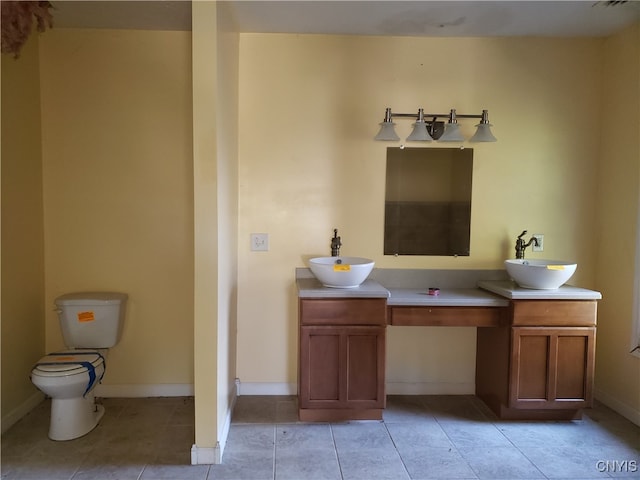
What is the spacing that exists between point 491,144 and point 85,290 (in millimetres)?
2858

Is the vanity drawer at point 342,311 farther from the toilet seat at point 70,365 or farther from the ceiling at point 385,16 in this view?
the ceiling at point 385,16

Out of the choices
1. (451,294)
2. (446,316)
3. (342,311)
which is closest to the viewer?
(342,311)

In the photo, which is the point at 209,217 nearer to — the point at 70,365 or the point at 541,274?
the point at 70,365

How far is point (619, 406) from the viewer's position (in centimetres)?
276

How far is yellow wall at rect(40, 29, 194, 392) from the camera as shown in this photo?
2.76m

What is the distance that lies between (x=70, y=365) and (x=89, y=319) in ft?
1.21

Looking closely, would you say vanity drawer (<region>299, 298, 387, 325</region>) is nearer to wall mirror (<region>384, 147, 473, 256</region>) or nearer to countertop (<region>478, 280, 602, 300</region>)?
wall mirror (<region>384, 147, 473, 256</region>)

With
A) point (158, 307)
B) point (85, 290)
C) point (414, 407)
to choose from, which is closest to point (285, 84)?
point (158, 307)

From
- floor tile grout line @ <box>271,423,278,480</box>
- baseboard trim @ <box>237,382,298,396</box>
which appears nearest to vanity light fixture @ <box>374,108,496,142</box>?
baseboard trim @ <box>237,382,298,396</box>

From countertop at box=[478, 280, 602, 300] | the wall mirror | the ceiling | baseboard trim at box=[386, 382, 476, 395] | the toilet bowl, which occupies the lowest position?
baseboard trim at box=[386, 382, 476, 395]

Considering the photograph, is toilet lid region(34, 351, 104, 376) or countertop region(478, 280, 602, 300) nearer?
toilet lid region(34, 351, 104, 376)

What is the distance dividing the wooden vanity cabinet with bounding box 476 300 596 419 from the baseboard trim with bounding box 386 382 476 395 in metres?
0.47

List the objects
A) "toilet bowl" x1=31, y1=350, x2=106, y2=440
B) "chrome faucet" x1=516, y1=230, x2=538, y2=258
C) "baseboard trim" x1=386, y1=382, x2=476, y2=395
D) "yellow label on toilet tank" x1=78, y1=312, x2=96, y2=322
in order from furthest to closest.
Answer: "baseboard trim" x1=386, y1=382, x2=476, y2=395 → "chrome faucet" x1=516, y1=230, x2=538, y2=258 → "yellow label on toilet tank" x1=78, y1=312, x2=96, y2=322 → "toilet bowl" x1=31, y1=350, x2=106, y2=440

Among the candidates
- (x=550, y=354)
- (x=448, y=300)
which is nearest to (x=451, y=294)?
(x=448, y=300)
